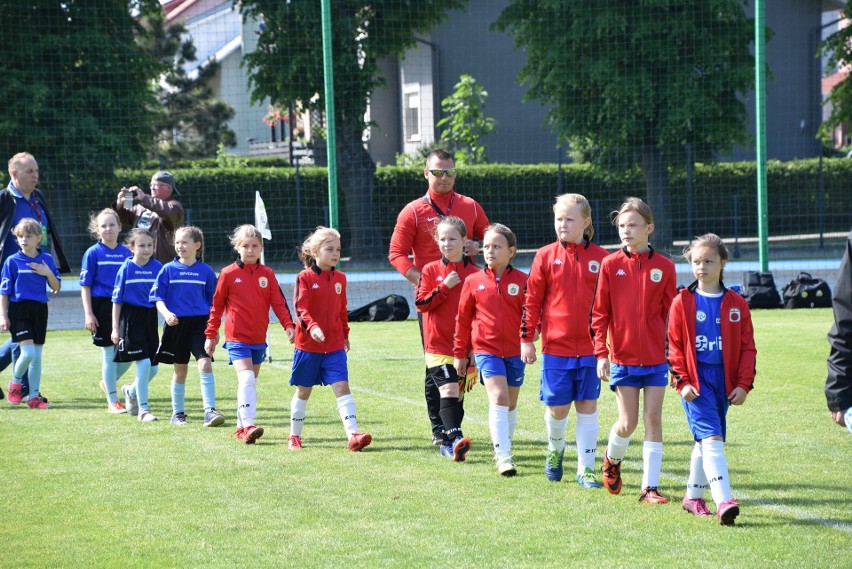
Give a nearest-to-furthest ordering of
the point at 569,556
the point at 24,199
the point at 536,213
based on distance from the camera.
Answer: the point at 569,556
the point at 24,199
the point at 536,213

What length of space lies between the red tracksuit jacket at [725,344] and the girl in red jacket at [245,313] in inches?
129

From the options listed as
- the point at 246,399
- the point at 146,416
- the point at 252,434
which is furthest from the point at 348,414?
the point at 146,416

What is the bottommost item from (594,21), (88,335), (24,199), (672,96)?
(88,335)

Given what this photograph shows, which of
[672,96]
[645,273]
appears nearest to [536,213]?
[672,96]

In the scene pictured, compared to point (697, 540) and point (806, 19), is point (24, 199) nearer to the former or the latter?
point (697, 540)

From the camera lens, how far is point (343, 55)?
88.3ft

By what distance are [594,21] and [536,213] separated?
17.0 feet

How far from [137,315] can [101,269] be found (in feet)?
2.50

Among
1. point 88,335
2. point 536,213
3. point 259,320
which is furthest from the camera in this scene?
point 536,213

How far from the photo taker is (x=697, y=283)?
5488 millimetres

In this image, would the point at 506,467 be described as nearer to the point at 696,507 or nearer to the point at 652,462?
the point at 652,462

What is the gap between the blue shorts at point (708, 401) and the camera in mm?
5363

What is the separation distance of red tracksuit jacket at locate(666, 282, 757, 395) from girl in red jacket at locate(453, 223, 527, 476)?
4.64 ft

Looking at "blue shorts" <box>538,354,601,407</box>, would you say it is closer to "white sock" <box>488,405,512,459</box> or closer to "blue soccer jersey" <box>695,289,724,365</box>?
"white sock" <box>488,405,512,459</box>
